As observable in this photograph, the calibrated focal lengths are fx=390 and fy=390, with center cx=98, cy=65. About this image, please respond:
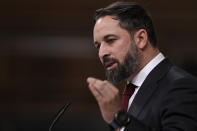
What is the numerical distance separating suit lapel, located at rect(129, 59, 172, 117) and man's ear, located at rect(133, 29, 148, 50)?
0.21 feet

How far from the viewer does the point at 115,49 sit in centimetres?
85

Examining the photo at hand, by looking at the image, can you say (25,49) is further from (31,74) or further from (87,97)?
(87,97)

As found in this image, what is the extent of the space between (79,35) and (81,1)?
224 millimetres

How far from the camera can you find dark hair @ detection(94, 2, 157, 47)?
887mm

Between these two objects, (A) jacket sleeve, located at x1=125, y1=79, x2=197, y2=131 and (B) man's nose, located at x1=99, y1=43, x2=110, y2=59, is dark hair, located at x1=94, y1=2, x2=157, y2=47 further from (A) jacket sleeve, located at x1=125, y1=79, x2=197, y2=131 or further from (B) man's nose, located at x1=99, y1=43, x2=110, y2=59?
(A) jacket sleeve, located at x1=125, y1=79, x2=197, y2=131

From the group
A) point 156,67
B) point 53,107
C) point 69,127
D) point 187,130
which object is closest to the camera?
point 187,130

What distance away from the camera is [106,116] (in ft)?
2.35

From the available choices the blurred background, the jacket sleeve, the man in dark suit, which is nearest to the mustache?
the man in dark suit

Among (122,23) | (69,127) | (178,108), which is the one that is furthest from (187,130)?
(69,127)

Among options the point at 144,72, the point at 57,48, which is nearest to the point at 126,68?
the point at 144,72

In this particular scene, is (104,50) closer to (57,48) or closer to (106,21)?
(106,21)

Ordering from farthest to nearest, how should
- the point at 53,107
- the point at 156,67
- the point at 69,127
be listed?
the point at 53,107 → the point at 69,127 → the point at 156,67

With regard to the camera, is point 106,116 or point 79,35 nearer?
point 106,116

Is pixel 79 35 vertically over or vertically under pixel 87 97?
over
